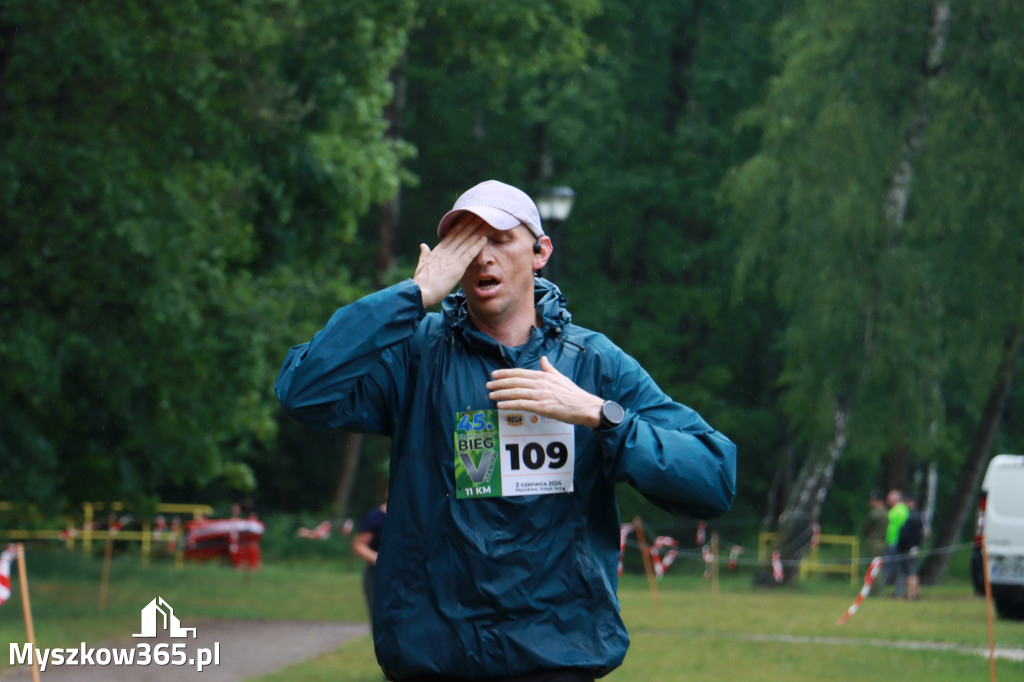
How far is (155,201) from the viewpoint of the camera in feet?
52.3

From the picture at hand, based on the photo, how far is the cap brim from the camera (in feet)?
11.2

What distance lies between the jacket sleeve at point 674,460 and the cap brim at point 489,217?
54 cm

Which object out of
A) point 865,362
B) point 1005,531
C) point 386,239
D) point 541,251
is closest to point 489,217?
point 541,251

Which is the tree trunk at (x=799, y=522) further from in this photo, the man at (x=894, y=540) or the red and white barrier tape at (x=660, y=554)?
the man at (x=894, y=540)

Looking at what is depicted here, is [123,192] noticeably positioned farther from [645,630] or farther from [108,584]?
[108,584]

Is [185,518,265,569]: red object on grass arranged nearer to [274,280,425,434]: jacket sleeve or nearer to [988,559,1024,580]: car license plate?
[988,559,1024,580]: car license plate

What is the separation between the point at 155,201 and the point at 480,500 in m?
13.3

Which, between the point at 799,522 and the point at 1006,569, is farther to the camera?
the point at 799,522

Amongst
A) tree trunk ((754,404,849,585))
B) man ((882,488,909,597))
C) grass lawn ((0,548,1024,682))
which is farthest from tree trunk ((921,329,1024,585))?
man ((882,488,909,597))

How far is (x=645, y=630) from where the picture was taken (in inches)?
624

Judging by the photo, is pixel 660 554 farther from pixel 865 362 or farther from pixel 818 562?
pixel 865 362

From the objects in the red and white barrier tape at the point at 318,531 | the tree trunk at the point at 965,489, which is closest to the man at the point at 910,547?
the tree trunk at the point at 965,489

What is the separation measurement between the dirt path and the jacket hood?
28.4 ft

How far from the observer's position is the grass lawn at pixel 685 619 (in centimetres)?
1206
